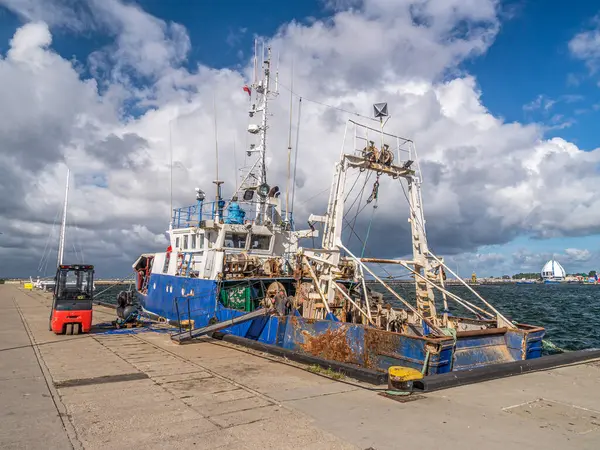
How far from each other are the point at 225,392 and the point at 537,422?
5229 millimetres

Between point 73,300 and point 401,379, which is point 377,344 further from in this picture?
point 73,300

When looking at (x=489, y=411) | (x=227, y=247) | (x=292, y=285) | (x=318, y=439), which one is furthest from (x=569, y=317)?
(x=318, y=439)

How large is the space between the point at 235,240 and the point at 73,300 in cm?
734

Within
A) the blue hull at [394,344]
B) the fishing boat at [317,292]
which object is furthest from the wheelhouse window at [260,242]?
the blue hull at [394,344]

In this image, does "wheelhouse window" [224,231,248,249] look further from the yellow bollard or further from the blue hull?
the yellow bollard

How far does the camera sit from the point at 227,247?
2050 centimetres

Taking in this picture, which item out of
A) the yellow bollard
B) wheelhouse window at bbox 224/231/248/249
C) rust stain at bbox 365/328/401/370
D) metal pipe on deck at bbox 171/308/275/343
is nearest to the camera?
the yellow bollard

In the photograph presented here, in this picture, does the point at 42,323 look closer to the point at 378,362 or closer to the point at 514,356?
the point at 378,362

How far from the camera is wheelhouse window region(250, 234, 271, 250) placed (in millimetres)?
21508

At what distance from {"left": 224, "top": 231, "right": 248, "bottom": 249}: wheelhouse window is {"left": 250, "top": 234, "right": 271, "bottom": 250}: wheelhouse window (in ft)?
1.61

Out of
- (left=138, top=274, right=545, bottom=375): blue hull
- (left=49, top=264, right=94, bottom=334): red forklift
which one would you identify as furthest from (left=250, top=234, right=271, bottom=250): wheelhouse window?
(left=49, top=264, right=94, bottom=334): red forklift

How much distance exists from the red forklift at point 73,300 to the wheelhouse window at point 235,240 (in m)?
6.03

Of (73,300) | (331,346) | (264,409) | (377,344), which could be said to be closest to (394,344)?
(377,344)

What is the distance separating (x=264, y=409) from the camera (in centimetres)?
712
